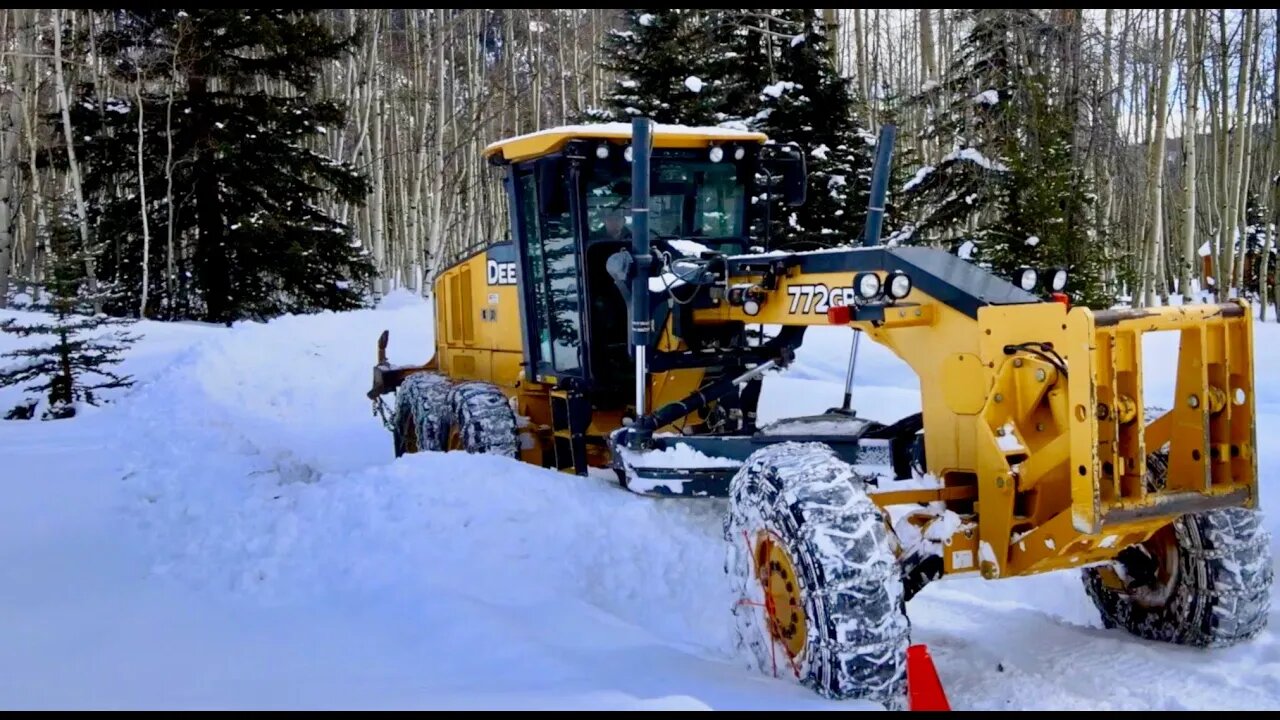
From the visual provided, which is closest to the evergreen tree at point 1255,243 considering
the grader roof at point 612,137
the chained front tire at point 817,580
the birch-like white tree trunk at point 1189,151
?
the birch-like white tree trunk at point 1189,151

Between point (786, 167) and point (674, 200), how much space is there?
85 centimetres

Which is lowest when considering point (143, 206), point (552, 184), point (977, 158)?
point (552, 184)

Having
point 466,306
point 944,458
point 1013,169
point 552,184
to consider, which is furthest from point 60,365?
point 1013,169

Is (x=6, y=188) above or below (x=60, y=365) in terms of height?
above

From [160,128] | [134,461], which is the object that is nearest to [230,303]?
[160,128]

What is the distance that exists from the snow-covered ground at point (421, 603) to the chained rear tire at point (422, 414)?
1205mm

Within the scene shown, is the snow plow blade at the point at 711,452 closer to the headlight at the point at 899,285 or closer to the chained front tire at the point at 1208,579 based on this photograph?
the headlight at the point at 899,285

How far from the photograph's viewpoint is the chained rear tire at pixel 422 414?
27.9 feet

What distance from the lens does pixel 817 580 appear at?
4031mm

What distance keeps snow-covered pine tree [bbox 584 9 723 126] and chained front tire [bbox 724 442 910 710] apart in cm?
1682

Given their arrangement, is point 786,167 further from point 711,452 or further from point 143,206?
point 143,206

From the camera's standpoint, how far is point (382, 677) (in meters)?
3.96

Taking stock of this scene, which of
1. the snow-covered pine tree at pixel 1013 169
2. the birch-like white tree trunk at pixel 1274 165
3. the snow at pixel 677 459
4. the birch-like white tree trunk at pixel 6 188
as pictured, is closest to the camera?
the snow at pixel 677 459
